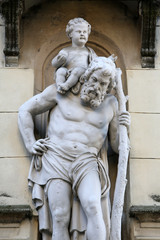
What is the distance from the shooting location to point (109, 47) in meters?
10.8

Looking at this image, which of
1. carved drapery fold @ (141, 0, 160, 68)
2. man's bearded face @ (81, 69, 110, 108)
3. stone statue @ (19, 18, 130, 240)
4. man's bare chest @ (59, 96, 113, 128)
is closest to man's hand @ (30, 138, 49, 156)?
stone statue @ (19, 18, 130, 240)

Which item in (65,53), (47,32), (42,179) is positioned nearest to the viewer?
(42,179)

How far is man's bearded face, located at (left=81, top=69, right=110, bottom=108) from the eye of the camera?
958 cm

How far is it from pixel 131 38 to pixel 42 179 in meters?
2.30

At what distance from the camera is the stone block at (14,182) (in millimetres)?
9609

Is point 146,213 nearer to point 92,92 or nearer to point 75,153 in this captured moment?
point 75,153

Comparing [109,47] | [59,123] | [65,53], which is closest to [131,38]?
[109,47]

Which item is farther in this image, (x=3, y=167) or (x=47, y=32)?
(x=47, y=32)

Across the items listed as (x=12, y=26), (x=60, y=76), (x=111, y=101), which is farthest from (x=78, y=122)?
(x=12, y=26)

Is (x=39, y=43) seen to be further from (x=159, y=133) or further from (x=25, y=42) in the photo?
(x=159, y=133)

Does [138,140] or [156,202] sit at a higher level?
[138,140]

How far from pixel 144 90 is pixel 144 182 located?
116 cm

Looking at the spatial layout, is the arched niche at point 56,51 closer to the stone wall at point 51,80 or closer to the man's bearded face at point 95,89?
the stone wall at point 51,80

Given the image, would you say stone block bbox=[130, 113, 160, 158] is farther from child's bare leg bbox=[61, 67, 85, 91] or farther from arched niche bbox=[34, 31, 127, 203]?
child's bare leg bbox=[61, 67, 85, 91]
